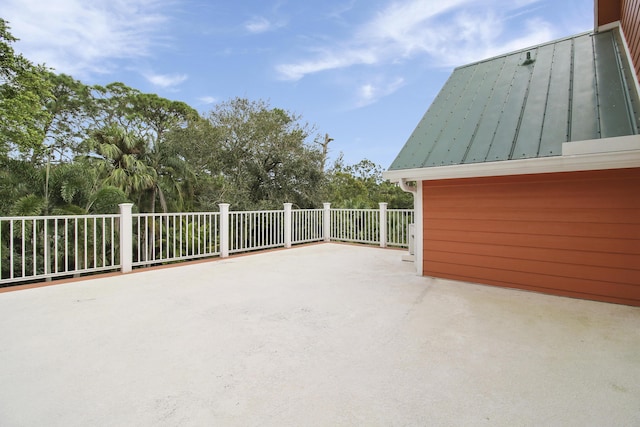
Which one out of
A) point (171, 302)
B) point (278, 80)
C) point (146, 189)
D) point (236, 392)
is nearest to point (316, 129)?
point (278, 80)

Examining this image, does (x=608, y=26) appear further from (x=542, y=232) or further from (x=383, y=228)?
(x=383, y=228)

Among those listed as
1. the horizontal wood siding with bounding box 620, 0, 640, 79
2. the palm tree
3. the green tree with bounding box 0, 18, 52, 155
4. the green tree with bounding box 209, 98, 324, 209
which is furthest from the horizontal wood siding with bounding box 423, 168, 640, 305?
the green tree with bounding box 0, 18, 52, 155

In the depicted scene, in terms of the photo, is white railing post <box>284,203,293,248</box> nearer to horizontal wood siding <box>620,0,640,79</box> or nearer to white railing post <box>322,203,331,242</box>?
white railing post <box>322,203,331,242</box>

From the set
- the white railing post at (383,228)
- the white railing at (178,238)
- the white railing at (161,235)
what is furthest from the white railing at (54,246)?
the white railing post at (383,228)

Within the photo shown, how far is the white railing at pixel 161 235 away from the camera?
448cm

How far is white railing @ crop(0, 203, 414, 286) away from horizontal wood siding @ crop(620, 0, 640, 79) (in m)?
4.49

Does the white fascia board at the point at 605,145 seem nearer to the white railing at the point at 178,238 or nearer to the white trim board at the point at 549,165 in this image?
the white trim board at the point at 549,165

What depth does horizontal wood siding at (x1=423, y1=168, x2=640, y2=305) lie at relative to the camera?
3.44 m

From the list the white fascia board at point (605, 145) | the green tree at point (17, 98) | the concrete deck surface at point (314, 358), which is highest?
the green tree at point (17, 98)

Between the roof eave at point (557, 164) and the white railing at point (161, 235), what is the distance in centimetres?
318

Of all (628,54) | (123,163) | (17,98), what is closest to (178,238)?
(123,163)

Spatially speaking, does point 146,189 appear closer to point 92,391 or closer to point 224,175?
point 224,175

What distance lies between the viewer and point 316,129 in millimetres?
10531

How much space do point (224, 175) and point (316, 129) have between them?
3502 millimetres
